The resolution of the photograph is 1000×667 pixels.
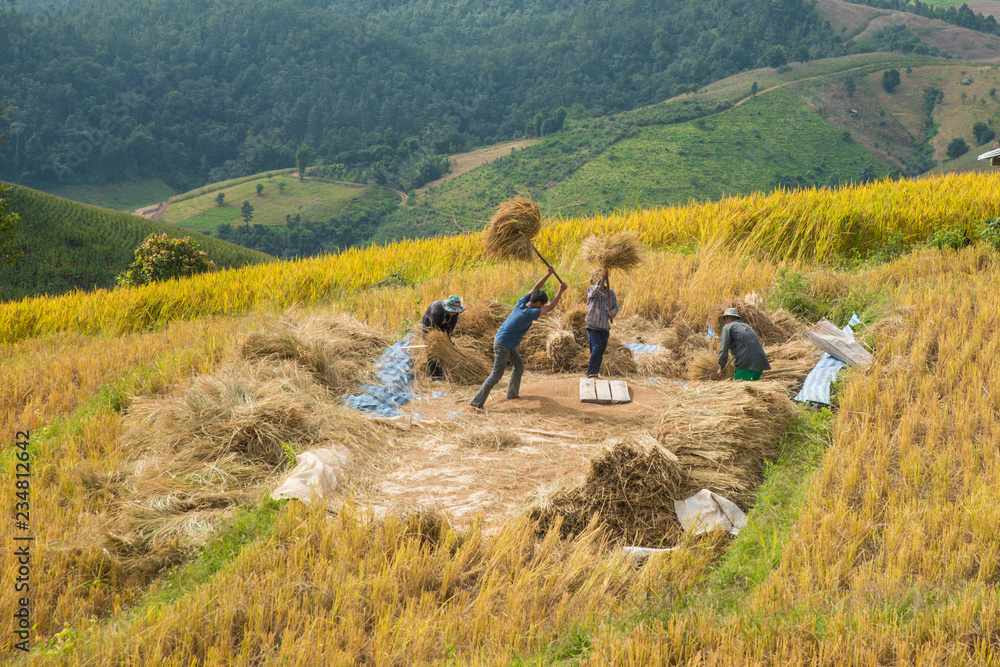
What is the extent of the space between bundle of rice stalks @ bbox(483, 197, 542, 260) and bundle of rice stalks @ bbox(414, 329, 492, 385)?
1.19m

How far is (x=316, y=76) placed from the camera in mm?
138000

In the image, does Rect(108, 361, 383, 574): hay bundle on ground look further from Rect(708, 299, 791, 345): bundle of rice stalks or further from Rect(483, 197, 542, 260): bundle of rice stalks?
Rect(708, 299, 791, 345): bundle of rice stalks

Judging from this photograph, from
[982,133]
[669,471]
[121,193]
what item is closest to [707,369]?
[669,471]

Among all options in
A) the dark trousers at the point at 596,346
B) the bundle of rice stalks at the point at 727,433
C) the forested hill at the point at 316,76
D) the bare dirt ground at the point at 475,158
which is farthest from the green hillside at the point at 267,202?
the bundle of rice stalks at the point at 727,433

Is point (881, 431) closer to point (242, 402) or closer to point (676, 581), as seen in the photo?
point (676, 581)

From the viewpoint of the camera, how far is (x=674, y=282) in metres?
9.46

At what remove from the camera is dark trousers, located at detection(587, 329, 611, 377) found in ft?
23.8

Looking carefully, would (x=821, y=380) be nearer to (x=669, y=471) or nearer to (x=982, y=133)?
(x=669, y=471)

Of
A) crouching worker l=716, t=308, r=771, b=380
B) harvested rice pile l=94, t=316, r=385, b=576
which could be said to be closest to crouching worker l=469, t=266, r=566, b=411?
harvested rice pile l=94, t=316, r=385, b=576

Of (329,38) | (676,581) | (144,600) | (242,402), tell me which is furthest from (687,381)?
(329,38)

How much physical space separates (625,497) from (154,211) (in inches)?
4225

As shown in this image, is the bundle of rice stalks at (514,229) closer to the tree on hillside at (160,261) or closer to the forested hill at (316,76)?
the tree on hillside at (160,261)

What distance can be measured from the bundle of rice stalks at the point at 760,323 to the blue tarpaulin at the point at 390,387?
12.6 feet

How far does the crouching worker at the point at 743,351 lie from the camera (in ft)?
20.9
